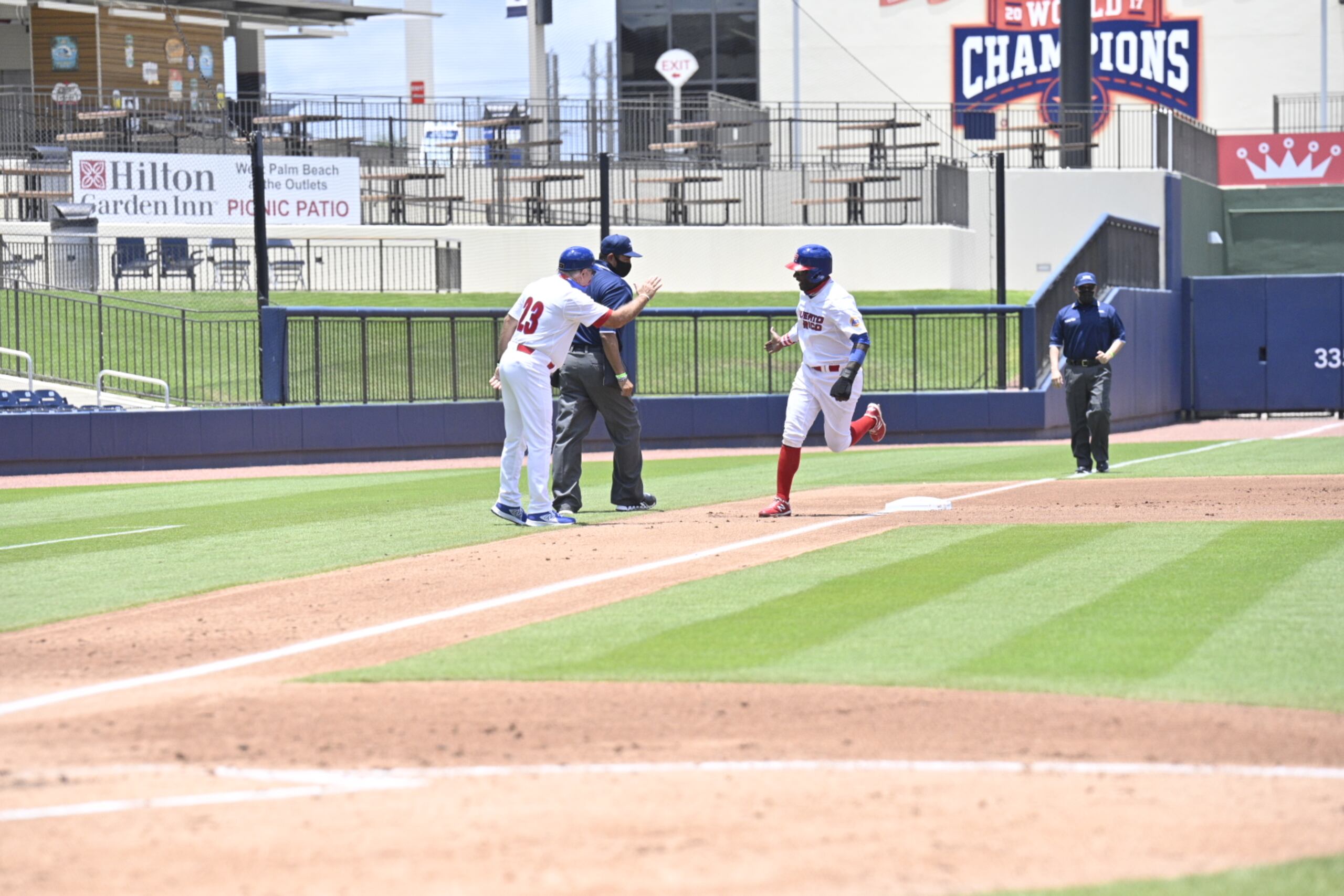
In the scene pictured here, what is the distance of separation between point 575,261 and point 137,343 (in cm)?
1438

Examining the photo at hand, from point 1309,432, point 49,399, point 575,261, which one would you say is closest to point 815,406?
point 575,261

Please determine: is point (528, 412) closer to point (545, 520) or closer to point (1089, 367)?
point (545, 520)

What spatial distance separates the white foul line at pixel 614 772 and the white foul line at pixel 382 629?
1617 mm

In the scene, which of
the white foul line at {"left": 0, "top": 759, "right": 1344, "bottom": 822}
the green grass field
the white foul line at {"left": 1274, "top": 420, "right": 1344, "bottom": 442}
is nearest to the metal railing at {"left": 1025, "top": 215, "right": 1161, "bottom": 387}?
the green grass field

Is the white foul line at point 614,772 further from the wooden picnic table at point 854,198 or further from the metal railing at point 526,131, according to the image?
the wooden picnic table at point 854,198

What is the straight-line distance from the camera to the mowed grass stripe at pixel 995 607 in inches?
268

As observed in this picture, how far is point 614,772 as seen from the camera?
5.18 metres

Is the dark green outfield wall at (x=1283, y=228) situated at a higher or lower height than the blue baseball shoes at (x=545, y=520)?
higher

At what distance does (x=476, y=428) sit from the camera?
23.1 meters

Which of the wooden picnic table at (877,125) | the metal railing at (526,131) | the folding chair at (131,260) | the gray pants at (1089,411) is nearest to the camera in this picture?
the gray pants at (1089,411)

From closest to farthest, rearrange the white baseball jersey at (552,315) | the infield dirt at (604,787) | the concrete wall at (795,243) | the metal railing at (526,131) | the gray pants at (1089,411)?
the infield dirt at (604,787) < the white baseball jersey at (552,315) < the gray pants at (1089,411) < the metal railing at (526,131) < the concrete wall at (795,243)

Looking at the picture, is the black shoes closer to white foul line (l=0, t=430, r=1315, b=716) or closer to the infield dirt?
white foul line (l=0, t=430, r=1315, b=716)

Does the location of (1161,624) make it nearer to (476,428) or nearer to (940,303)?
(476,428)

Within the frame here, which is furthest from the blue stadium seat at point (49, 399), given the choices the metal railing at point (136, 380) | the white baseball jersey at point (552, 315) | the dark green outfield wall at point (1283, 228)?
the dark green outfield wall at point (1283, 228)
